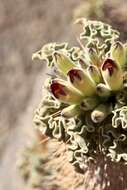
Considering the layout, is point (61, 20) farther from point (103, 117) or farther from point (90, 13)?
point (103, 117)

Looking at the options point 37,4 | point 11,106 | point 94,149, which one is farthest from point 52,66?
point 37,4

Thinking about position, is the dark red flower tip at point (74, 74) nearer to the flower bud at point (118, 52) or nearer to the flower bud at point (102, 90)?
the flower bud at point (102, 90)

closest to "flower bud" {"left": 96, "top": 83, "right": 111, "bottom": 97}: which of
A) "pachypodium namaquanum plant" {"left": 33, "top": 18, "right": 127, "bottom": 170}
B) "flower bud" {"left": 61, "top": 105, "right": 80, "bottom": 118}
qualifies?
"pachypodium namaquanum plant" {"left": 33, "top": 18, "right": 127, "bottom": 170}

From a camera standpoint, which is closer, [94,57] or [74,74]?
[74,74]

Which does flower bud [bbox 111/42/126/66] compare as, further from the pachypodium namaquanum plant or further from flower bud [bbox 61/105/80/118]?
flower bud [bbox 61/105/80/118]

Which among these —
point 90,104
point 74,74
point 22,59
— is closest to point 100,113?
point 90,104

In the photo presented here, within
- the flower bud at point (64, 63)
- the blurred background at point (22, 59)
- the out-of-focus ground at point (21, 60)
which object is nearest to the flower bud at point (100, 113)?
the flower bud at point (64, 63)

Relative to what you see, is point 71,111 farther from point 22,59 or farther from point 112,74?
point 22,59
